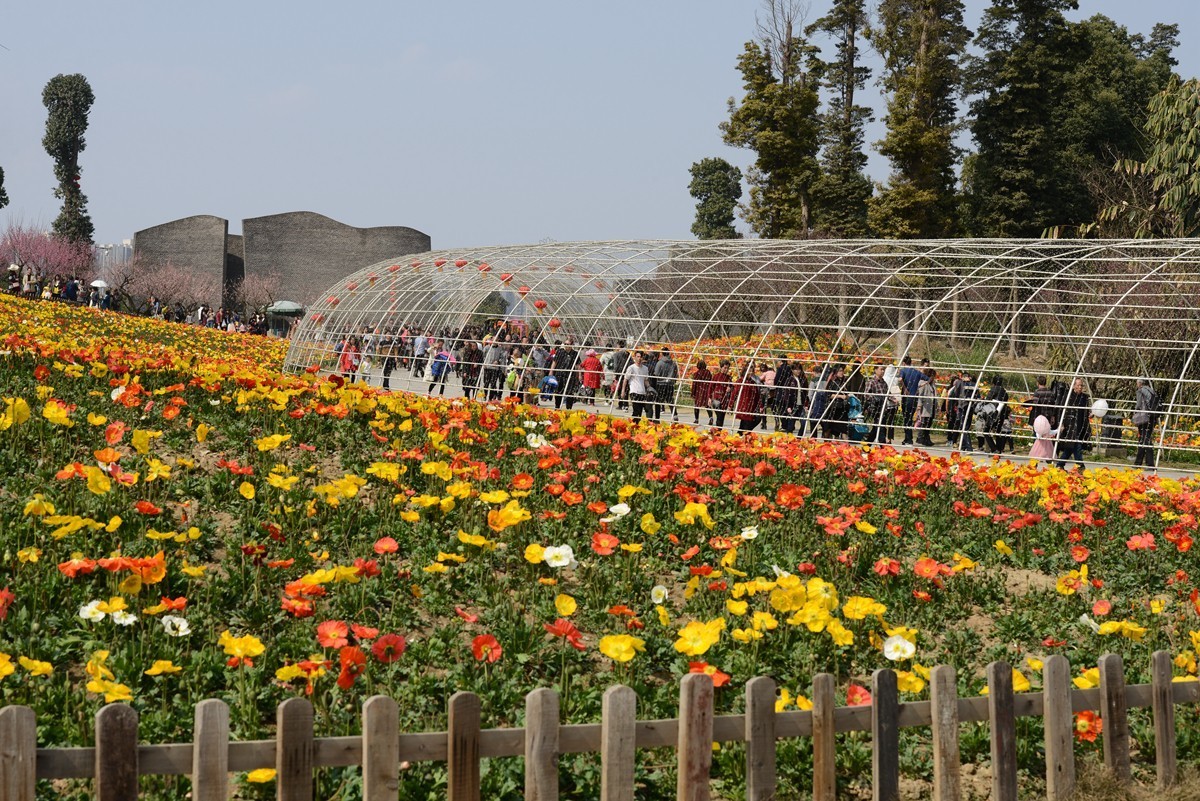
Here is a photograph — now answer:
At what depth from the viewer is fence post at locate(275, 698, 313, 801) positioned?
3.25m

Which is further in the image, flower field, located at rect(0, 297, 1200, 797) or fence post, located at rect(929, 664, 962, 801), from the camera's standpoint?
flower field, located at rect(0, 297, 1200, 797)

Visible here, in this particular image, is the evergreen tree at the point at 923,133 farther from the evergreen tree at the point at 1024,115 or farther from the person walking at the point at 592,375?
the person walking at the point at 592,375

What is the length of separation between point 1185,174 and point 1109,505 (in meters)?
21.8

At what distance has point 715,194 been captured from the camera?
263ft

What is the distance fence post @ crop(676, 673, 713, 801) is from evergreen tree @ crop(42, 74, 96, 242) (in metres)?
75.0

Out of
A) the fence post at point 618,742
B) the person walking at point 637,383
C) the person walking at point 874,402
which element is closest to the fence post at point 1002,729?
the fence post at point 618,742

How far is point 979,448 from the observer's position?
19922 mm

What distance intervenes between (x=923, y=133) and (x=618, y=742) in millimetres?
36822

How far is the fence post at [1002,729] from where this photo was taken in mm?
4086

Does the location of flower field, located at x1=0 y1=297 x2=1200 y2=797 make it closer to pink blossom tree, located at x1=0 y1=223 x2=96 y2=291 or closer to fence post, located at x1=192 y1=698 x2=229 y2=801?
fence post, located at x1=192 y1=698 x2=229 y2=801

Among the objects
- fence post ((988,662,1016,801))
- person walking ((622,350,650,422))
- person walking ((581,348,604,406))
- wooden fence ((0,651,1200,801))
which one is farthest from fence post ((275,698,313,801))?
person walking ((581,348,604,406))

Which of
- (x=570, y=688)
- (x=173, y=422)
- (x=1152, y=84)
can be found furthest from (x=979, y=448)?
(x=1152, y=84)

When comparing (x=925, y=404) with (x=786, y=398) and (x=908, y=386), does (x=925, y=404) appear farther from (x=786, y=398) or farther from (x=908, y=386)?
(x=786, y=398)

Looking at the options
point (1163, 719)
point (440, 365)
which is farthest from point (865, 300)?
point (1163, 719)
